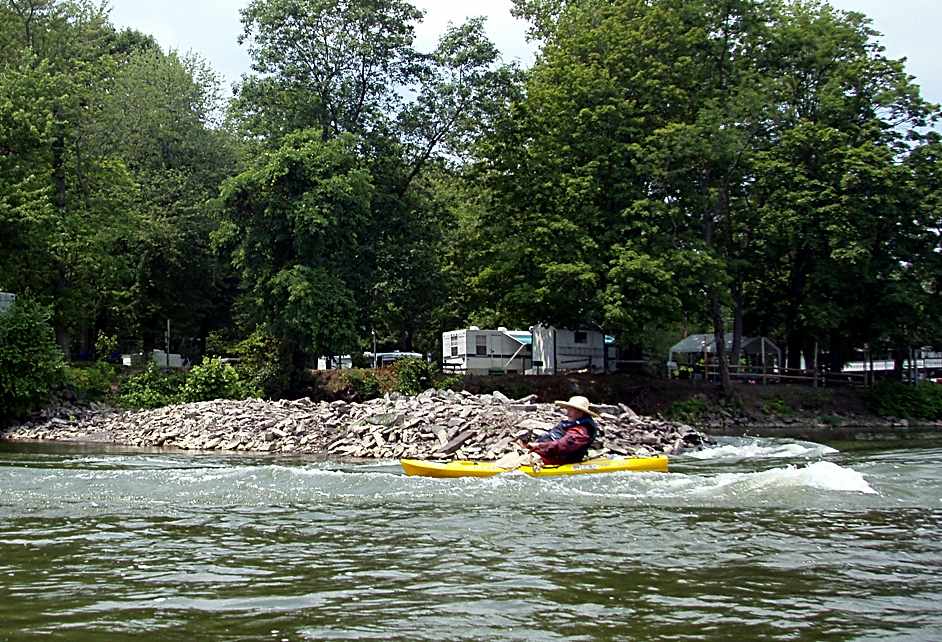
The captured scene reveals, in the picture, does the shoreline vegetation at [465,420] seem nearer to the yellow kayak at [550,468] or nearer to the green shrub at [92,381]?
the green shrub at [92,381]

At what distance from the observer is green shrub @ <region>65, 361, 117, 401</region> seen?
33.4 metres

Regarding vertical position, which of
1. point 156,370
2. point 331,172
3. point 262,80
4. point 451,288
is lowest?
point 156,370

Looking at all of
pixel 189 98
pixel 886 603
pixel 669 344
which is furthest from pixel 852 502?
pixel 669 344

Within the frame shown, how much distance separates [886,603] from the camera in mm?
7375

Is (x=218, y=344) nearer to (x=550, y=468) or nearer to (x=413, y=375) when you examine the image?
(x=413, y=375)

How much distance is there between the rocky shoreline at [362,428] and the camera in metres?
22.3

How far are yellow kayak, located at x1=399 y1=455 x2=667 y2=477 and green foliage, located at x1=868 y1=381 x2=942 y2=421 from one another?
88.0ft

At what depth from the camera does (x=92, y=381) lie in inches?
1341

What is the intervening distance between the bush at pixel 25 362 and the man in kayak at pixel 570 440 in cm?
1989

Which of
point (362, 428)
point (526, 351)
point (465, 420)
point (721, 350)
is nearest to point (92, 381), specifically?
point (362, 428)

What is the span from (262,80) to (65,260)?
989 centimetres

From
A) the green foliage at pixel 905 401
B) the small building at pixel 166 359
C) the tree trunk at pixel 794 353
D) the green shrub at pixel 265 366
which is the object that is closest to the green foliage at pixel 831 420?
the green foliage at pixel 905 401

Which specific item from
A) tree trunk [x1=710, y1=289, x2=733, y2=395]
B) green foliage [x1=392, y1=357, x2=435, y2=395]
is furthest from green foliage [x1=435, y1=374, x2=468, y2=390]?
tree trunk [x1=710, y1=289, x2=733, y2=395]

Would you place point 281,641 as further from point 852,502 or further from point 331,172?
point 331,172
